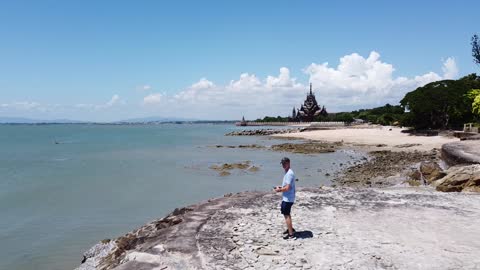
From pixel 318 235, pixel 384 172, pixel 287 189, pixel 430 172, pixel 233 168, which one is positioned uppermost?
pixel 287 189

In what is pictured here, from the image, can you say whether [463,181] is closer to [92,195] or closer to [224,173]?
[224,173]

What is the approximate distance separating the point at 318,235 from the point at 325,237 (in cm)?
19

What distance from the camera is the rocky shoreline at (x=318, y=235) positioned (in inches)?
311

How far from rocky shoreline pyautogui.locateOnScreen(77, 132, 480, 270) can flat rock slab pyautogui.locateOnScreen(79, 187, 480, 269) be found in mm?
19

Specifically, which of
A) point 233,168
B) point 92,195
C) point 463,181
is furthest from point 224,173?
point 463,181

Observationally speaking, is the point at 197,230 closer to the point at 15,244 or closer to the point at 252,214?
the point at 252,214

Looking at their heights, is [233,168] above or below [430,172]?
below

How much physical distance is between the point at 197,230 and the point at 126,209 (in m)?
10.1

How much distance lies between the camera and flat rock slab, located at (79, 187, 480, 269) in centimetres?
786

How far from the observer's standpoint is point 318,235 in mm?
9438

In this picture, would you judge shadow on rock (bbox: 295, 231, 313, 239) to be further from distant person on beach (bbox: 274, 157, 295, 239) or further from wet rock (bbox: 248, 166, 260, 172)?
wet rock (bbox: 248, 166, 260, 172)

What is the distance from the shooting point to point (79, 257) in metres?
12.5

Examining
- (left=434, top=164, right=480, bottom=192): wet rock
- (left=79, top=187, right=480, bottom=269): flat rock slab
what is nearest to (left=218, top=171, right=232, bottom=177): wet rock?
(left=434, top=164, right=480, bottom=192): wet rock

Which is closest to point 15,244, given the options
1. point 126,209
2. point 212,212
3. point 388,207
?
point 126,209
